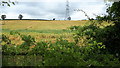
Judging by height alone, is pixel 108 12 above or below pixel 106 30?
above

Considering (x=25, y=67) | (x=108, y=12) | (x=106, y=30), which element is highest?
(x=108, y=12)

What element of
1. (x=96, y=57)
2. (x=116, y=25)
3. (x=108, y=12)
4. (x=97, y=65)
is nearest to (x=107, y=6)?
(x=108, y=12)

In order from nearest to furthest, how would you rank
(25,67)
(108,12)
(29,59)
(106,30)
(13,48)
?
(25,67), (29,59), (13,48), (106,30), (108,12)

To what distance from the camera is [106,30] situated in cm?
557

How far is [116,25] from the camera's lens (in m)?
5.75

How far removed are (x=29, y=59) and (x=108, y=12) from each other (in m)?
2.85

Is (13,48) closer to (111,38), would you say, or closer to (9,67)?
(9,67)

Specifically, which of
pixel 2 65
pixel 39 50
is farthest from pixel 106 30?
pixel 2 65

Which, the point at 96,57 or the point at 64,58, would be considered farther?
the point at 96,57

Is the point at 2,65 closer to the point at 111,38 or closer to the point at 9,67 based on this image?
the point at 9,67

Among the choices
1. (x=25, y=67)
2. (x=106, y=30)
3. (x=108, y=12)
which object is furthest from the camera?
(x=108, y=12)

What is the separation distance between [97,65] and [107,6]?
8.23 ft

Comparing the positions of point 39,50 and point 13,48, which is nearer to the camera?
point 39,50

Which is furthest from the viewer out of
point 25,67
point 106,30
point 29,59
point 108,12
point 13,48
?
point 108,12
